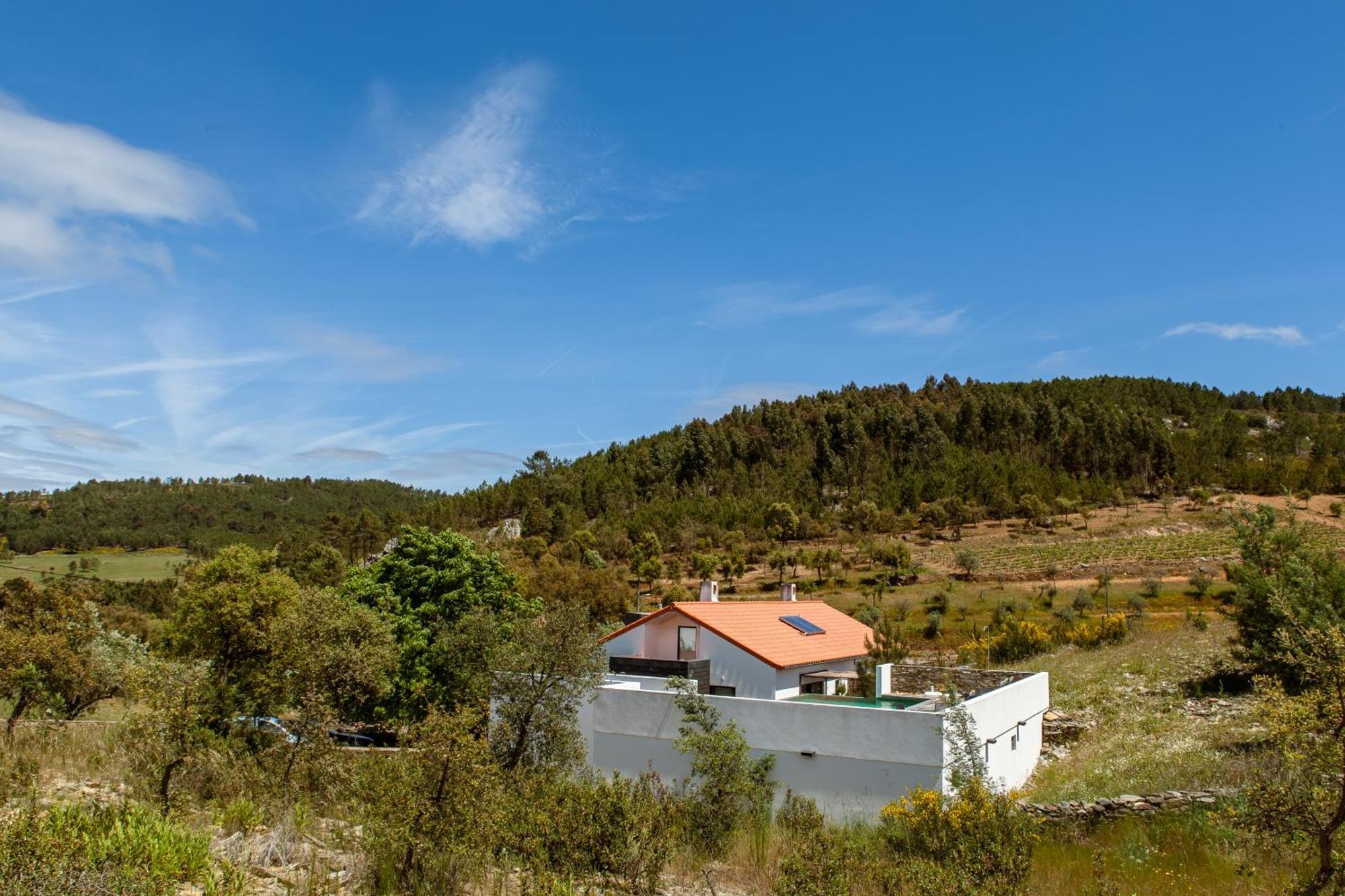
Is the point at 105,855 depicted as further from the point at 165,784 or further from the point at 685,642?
the point at 685,642

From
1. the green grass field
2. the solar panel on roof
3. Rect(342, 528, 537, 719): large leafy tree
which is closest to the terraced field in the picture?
the solar panel on roof

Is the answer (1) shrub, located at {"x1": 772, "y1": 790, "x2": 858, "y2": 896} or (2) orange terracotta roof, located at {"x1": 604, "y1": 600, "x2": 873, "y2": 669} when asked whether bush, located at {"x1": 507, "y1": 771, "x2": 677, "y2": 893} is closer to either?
(1) shrub, located at {"x1": 772, "y1": 790, "x2": 858, "y2": 896}

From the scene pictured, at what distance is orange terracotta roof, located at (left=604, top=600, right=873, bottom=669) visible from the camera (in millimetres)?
21844

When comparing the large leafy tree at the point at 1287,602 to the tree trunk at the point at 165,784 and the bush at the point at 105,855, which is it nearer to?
the bush at the point at 105,855

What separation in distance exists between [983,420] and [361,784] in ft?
327

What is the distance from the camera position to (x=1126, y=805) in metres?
12.8

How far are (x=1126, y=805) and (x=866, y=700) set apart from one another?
8877 mm

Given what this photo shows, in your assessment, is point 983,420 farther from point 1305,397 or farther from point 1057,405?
point 1305,397

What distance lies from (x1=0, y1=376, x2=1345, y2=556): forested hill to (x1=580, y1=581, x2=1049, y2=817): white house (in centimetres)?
4795

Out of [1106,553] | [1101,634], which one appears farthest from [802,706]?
[1106,553]

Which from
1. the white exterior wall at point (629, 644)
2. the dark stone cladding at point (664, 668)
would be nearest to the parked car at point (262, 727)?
the dark stone cladding at point (664, 668)

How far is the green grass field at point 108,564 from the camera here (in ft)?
266

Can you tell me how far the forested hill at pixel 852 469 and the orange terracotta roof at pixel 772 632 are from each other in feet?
150

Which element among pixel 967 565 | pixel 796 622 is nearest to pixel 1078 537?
pixel 967 565
